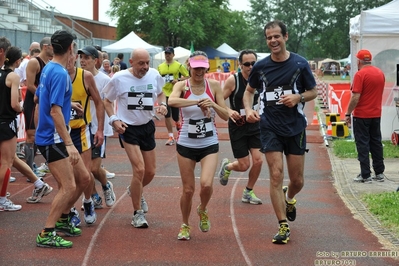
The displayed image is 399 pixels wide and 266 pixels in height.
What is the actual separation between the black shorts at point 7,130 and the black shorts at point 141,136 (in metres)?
1.65

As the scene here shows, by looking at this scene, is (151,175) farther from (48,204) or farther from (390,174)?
(390,174)

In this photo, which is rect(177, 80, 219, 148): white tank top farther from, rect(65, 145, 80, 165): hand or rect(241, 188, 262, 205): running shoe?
rect(241, 188, 262, 205): running shoe

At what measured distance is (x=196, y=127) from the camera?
8.62 m

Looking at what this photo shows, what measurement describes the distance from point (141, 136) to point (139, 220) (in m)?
0.97

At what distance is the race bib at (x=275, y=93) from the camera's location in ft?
28.0

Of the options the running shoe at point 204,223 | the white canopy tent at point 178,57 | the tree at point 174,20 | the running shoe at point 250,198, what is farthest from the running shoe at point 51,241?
the tree at point 174,20

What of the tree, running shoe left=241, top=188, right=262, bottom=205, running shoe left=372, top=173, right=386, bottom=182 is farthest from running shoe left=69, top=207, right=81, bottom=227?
the tree

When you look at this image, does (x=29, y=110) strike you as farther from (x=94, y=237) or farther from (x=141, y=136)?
(x=94, y=237)

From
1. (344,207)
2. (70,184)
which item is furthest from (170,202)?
(70,184)

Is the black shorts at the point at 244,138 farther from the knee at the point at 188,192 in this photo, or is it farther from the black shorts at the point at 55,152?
the black shorts at the point at 55,152

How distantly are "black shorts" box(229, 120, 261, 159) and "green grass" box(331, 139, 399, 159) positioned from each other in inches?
229

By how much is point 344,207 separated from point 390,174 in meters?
3.28

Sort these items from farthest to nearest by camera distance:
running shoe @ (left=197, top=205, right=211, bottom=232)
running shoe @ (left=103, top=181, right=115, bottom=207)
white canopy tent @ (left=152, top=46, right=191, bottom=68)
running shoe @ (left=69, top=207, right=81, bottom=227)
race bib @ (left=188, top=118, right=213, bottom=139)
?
white canopy tent @ (left=152, top=46, right=191, bottom=68) < running shoe @ (left=103, top=181, right=115, bottom=207) < running shoe @ (left=69, top=207, right=81, bottom=227) < running shoe @ (left=197, top=205, right=211, bottom=232) < race bib @ (left=188, top=118, right=213, bottom=139)

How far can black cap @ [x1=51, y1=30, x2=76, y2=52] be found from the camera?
7.96 m
